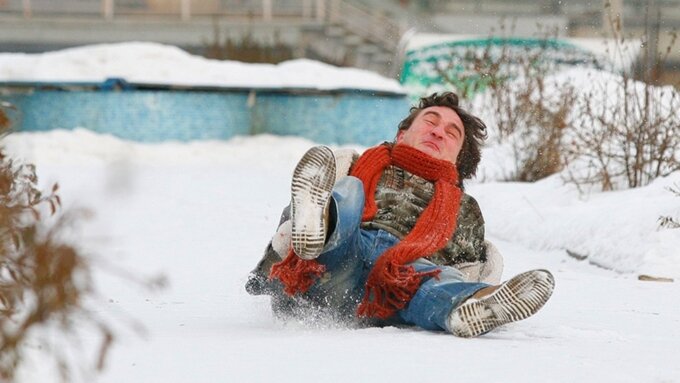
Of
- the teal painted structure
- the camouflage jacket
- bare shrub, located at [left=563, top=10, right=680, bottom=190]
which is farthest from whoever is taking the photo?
the teal painted structure

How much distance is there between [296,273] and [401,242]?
1.45 ft

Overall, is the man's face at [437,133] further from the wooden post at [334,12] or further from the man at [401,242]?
the wooden post at [334,12]

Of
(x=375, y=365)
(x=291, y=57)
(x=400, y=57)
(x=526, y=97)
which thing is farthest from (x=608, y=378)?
(x=291, y=57)

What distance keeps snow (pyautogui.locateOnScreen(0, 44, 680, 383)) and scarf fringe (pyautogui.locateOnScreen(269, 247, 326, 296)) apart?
0.48 feet

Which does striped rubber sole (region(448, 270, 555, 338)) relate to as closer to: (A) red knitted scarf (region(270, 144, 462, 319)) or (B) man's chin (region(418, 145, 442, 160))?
(A) red knitted scarf (region(270, 144, 462, 319))

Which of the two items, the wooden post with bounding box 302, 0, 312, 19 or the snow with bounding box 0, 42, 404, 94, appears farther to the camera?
the wooden post with bounding box 302, 0, 312, 19

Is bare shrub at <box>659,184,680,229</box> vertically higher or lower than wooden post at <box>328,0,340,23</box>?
lower

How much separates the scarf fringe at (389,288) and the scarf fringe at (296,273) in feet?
0.64

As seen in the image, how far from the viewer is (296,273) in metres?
4.51

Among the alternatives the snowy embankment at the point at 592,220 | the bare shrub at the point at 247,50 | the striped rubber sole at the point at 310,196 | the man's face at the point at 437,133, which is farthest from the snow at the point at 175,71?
the striped rubber sole at the point at 310,196

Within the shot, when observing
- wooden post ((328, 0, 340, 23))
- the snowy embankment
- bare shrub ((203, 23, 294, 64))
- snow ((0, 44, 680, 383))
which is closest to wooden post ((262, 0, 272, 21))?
bare shrub ((203, 23, 294, 64))

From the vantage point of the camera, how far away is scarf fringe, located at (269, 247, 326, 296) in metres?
4.50

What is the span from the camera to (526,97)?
1289 cm

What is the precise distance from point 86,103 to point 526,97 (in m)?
6.55
